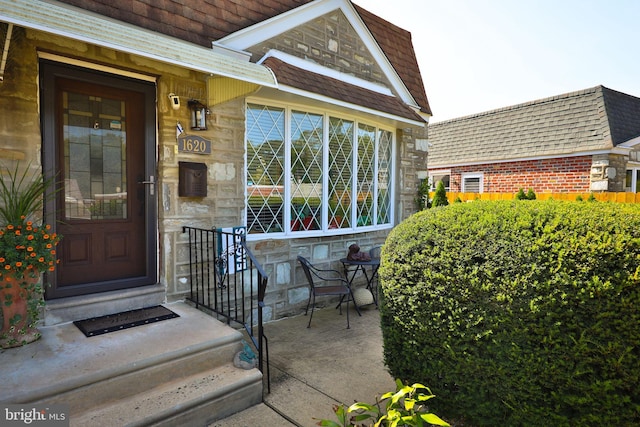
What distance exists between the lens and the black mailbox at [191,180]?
12.0 ft

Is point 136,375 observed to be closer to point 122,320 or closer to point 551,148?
point 122,320

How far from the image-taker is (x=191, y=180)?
3.66 m

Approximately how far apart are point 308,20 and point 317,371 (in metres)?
4.20

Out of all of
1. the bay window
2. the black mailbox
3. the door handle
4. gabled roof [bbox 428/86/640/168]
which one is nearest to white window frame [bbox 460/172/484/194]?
gabled roof [bbox 428/86/640/168]

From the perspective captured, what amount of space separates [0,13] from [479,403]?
3.52 m

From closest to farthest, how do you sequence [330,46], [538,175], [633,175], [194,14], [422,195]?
1. [194,14]
2. [330,46]
3. [422,195]
4. [633,175]
5. [538,175]

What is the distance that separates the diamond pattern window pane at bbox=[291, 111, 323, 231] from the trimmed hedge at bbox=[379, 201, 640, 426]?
7.74 feet

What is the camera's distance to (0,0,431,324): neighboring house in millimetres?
2941

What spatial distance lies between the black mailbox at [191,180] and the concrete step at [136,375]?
4.26 ft

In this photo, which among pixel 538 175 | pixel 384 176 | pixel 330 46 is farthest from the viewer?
pixel 538 175

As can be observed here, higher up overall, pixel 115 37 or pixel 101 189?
pixel 115 37

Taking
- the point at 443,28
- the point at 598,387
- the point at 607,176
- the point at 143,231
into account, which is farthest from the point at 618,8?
the point at 143,231

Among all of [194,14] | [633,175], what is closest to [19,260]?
[194,14]

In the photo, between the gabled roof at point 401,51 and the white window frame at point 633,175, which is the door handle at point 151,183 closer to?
the gabled roof at point 401,51
